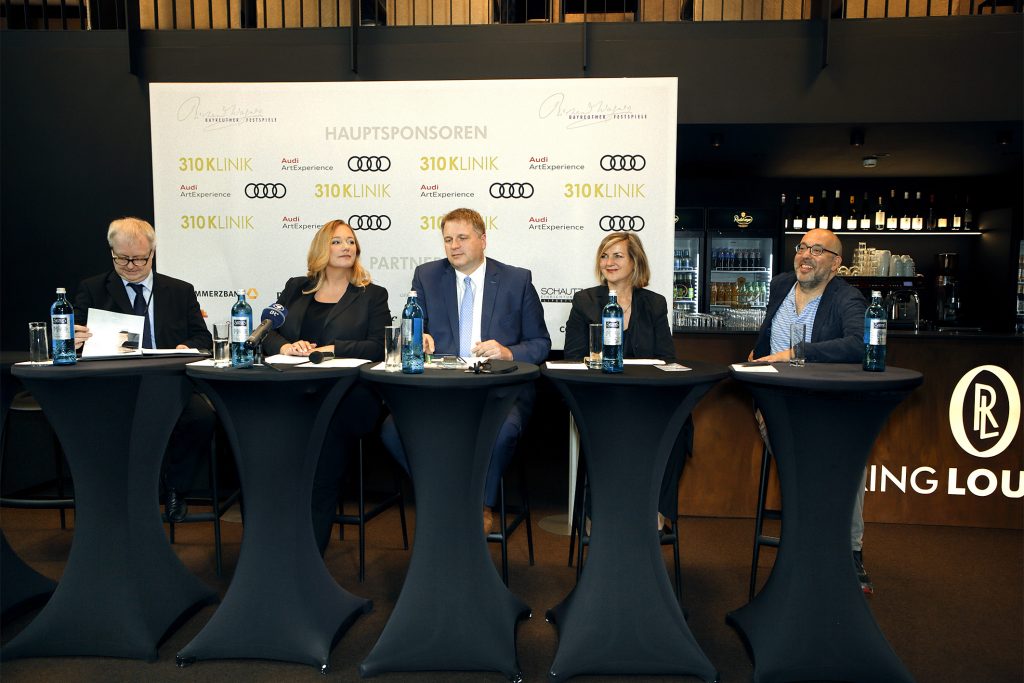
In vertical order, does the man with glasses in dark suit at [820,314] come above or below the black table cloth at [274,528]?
above

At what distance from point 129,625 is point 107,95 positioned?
3.51 m

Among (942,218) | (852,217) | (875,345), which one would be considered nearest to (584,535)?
(875,345)

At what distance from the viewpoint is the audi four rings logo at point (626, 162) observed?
4.18 meters

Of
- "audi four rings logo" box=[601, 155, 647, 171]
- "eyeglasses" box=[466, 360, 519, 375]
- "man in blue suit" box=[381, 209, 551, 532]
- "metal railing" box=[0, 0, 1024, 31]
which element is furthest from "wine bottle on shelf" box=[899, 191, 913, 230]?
"eyeglasses" box=[466, 360, 519, 375]

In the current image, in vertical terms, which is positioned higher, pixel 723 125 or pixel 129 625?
pixel 723 125

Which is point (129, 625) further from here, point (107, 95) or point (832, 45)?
point (832, 45)

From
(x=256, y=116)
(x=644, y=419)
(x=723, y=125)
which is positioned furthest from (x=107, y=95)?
(x=644, y=419)

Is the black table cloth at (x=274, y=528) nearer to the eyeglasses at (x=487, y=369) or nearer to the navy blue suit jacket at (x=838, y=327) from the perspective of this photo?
the eyeglasses at (x=487, y=369)

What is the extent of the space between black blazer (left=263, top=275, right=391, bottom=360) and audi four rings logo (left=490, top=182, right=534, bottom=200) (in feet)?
3.66

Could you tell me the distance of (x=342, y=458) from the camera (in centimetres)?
321

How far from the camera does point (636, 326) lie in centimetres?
332

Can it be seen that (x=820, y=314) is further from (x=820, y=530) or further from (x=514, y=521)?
(x=514, y=521)

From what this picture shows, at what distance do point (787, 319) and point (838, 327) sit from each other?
25cm
